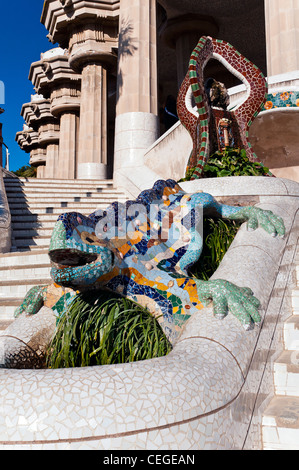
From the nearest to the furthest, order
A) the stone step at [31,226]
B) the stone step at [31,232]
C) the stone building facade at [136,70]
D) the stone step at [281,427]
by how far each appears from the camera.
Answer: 1. the stone step at [281,427]
2. the stone step at [31,232]
3. the stone step at [31,226]
4. the stone building facade at [136,70]

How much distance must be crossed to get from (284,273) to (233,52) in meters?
4.51

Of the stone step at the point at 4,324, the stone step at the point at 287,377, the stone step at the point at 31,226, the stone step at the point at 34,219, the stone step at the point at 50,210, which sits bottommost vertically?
the stone step at the point at 287,377

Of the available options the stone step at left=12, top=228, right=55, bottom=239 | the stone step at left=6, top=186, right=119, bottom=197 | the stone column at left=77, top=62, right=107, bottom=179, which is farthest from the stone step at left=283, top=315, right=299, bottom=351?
the stone column at left=77, top=62, right=107, bottom=179

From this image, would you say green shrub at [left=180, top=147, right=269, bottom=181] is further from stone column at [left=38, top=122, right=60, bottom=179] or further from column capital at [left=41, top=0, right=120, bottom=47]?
stone column at [left=38, top=122, right=60, bottom=179]

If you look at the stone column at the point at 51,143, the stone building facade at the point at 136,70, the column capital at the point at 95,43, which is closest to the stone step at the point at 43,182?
the stone building facade at the point at 136,70

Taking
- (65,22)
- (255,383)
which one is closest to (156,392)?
(255,383)

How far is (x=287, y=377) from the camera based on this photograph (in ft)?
9.52

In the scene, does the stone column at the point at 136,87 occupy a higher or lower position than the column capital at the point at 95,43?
lower

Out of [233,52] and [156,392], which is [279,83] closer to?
[233,52]

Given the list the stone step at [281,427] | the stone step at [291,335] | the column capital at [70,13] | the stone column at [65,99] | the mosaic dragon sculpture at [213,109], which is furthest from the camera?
the stone column at [65,99]

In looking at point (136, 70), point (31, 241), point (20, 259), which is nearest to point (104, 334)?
point (20, 259)

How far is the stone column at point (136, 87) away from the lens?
13.4m

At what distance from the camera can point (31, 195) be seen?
10125mm

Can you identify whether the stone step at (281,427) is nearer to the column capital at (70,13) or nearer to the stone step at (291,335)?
the stone step at (291,335)
